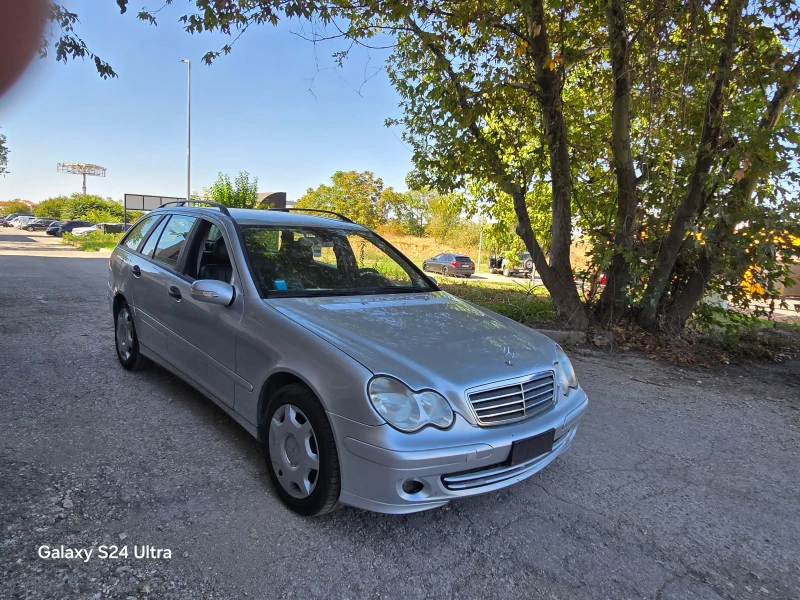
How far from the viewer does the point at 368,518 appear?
8.84 feet

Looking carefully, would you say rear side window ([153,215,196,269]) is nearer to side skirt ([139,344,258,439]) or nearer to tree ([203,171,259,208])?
side skirt ([139,344,258,439])

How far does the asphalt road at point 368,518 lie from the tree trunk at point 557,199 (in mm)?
3275

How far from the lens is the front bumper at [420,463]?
224 cm

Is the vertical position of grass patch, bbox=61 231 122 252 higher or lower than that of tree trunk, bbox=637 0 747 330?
lower

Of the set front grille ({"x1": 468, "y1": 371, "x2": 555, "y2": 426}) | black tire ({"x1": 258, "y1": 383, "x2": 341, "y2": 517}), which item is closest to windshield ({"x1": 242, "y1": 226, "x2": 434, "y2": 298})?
black tire ({"x1": 258, "y1": 383, "x2": 341, "y2": 517})

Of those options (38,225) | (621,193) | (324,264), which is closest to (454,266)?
(621,193)

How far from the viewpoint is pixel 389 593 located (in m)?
2.16

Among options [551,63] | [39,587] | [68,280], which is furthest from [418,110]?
[68,280]

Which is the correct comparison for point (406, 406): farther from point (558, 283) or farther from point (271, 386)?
point (558, 283)

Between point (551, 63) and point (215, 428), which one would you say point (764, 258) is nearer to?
point (551, 63)

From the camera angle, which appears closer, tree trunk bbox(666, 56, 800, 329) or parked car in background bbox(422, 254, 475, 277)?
tree trunk bbox(666, 56, 800, 329)

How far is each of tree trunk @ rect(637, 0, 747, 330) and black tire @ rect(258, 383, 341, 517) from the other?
5766 millimetres

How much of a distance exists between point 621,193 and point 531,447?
18.8 feet

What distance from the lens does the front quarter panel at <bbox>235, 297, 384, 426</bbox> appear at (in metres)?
2.33
